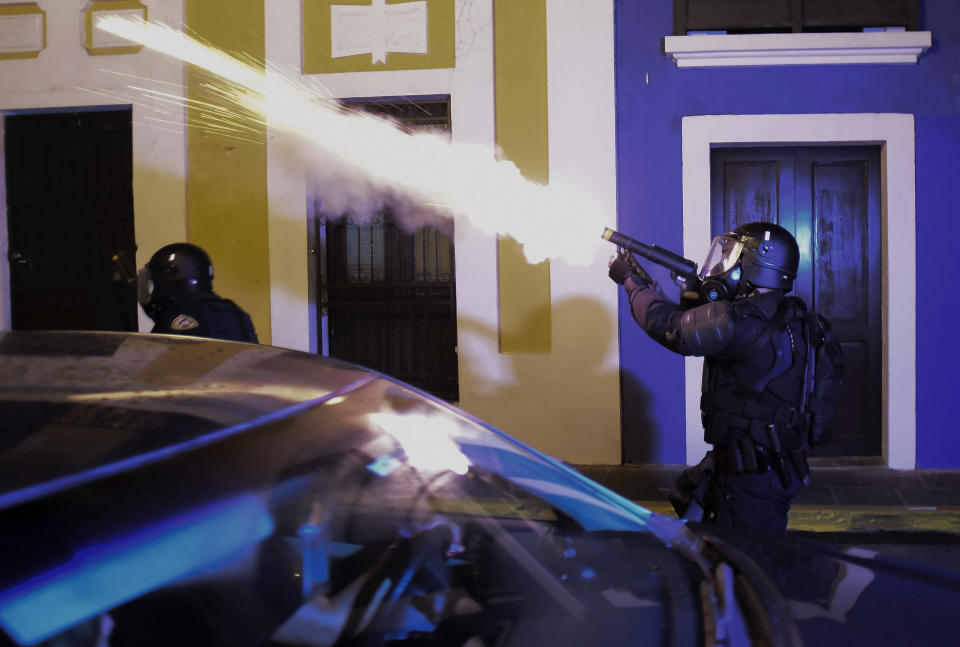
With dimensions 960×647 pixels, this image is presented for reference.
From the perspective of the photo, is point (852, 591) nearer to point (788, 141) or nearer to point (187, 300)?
point (187, 300)

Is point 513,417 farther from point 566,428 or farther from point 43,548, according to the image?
point 43,548

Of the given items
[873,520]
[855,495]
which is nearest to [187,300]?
[873,520]

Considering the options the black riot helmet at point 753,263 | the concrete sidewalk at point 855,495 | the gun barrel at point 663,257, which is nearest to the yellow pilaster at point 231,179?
the concrete sidewalk at point 855,495

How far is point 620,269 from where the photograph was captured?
4.62m

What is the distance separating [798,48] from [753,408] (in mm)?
4003

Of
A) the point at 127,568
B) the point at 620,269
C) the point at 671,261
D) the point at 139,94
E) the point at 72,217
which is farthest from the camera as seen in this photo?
the point at 72,217

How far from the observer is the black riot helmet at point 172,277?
15.3 ft

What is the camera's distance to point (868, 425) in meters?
7.02

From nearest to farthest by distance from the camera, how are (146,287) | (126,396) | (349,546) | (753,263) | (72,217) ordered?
(126,396)
(349,546)
(753,263)
(146,287)
(72,217)

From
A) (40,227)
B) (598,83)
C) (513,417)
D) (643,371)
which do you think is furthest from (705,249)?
(40,227)

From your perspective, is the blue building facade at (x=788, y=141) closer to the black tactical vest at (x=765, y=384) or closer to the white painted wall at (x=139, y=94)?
the black tactical vest at (x=765, y=384)

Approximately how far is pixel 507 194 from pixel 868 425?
136 inches

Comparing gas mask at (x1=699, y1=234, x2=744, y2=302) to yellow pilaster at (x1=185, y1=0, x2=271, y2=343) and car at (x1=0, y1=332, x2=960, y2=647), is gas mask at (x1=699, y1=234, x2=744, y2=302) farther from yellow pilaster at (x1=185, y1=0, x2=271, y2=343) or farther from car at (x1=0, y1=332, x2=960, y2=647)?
yellow pilaster at (x1=185, y1=0, x2=271, y2=343)

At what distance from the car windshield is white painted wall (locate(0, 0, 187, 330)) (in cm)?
564
